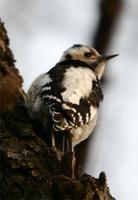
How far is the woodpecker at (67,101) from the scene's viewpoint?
11.2 feet

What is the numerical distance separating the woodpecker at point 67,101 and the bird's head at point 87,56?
Result: 81 cm

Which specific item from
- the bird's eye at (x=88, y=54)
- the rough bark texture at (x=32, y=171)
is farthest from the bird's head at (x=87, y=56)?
the rough bark texture at (x=32, y=171)

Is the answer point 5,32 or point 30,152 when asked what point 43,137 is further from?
point 5,32

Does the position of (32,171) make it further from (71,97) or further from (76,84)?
(76,84)

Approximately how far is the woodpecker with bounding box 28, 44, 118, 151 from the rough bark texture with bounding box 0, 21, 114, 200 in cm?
15

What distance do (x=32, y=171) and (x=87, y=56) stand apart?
8.59ft

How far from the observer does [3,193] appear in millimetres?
2607

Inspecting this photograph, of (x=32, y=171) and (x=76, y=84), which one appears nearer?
(x=32, y=171)

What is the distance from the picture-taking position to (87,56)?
525 cm

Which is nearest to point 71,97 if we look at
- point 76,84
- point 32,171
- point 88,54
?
point 76,84

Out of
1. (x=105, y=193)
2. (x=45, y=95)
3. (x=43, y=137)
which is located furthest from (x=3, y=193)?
(x=45, y=95)

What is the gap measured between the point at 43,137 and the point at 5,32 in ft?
3.07

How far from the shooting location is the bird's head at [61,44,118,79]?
5072 millimetres

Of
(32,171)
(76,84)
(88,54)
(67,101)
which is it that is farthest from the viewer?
(88,54)
